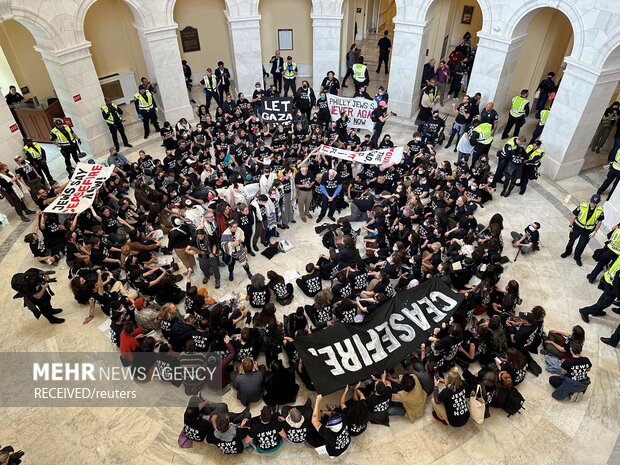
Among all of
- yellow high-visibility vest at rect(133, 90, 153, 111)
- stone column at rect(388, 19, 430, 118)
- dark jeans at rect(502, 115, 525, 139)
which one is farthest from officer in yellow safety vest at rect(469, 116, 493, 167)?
yellow high-visibility vest at rect(133, 90, 153, 111)

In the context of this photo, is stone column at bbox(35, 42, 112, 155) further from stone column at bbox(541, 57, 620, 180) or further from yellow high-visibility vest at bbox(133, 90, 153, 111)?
stone column at bbox(541, 57, 620, 180)

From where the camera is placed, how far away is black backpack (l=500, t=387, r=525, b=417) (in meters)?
7.19

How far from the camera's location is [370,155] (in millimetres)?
12156

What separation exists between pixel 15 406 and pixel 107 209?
4.51m

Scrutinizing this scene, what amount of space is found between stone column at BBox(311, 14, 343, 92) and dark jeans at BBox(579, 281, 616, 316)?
12833 mm

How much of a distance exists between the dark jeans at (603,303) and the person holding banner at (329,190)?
616 cm

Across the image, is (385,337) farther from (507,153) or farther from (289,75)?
(289,75)

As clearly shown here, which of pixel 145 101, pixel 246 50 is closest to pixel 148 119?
pixel 145 101

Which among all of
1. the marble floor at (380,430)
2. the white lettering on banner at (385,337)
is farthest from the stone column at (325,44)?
the white lettering on banner at (385,337)

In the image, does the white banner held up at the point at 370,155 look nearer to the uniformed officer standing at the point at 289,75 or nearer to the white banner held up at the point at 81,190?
the white banner held up at the point at 81,190

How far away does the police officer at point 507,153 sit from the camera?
39.4ft

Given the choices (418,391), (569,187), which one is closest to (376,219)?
(418,391)

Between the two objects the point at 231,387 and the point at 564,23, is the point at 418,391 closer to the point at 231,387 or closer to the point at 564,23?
the point at 231,387

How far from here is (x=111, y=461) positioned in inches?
276
